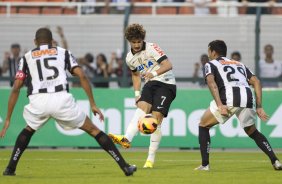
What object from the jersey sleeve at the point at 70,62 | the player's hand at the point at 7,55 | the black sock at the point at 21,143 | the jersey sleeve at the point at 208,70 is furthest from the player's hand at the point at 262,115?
the player's hand at the point at 7,55

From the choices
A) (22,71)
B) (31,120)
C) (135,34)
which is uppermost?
(135,34)

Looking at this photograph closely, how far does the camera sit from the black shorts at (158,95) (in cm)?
1413

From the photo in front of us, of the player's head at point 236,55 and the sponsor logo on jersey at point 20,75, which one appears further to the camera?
the player's head at point 236,55

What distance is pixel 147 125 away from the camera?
13.6 metres

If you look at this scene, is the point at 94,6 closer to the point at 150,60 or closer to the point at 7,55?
the point at 7,55

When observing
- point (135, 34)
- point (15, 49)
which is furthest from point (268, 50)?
point (135, 34)

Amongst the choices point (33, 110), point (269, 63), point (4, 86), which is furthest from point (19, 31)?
point (33, 110)

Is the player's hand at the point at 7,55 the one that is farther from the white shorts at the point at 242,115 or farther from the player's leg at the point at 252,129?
the player's leg at the point at 252,129

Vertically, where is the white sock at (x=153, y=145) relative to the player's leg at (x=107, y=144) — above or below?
below

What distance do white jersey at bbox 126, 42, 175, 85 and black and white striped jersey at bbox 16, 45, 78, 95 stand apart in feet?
8.08

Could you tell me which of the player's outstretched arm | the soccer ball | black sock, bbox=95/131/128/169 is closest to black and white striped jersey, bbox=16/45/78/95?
black sock, bbox=95/131/128/169

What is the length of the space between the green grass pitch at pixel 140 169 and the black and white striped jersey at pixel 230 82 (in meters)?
1.06

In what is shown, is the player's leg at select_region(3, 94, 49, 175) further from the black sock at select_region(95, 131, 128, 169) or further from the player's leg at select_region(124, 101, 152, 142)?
the player's leg at select_region(124, 101, 152, 142)

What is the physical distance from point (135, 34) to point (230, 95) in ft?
5.68
